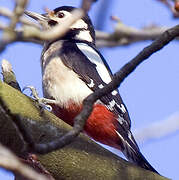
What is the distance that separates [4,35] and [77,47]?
10.6 ft

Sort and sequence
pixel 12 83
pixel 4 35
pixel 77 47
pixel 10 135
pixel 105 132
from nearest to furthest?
pixel 4 35
pixel 10 135
pixel 12 83
pixel 105 132
pixel 77 47

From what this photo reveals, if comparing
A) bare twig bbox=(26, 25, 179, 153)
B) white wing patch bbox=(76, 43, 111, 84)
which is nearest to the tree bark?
bare twig bbox=(26, 25, 179, 153)

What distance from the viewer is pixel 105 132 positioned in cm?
429

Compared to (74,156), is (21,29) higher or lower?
higher

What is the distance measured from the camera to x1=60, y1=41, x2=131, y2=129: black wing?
4.34 meters

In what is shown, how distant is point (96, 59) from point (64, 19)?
22.1 inches

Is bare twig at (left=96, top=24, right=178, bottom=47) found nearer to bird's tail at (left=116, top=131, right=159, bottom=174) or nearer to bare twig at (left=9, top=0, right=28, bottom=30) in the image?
bare twig at (left=9, top=0, right=28, bottom=30)

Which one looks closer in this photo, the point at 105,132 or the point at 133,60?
the point at 133,60

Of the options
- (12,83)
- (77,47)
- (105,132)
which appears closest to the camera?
(12,83)

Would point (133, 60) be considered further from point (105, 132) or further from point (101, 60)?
point (101, 60)

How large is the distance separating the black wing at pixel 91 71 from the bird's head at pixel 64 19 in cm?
34

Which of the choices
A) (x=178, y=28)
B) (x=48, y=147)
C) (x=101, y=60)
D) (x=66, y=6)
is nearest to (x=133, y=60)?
(x=178, y=28)

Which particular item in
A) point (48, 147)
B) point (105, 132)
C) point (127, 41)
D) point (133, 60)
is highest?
point (127, 41)

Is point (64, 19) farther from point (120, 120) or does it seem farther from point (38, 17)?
point (120, 120)
